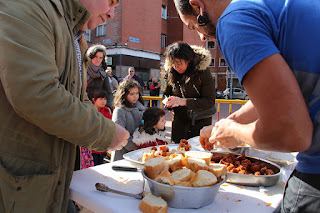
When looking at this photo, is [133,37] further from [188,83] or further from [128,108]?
[188,83]

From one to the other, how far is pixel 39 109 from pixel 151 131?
2.04 m

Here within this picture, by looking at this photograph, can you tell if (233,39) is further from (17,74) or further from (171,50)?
(171,50)

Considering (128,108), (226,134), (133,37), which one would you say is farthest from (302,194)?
Answer: (133,37)

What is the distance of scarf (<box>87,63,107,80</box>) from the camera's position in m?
4.42

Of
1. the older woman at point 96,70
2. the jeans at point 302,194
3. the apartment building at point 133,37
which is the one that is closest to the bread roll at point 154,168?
the jeans at point 302,194

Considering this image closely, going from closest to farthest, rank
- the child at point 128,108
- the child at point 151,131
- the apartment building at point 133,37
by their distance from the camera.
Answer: the child at point 151,131 < the child at point 128,108 < the apartment building at point 133,37

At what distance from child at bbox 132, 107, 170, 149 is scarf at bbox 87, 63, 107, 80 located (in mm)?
1829

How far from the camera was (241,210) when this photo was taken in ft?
3.73

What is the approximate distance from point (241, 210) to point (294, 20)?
0.83m

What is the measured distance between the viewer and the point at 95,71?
4.49 meters

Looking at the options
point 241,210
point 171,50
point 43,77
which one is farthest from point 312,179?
point 171,50

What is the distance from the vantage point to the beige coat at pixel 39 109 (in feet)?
3.07

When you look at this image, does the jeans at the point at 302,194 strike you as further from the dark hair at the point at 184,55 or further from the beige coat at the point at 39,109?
the dark hair at the point at 184,55

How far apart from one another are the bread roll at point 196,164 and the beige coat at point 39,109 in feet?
1.44
